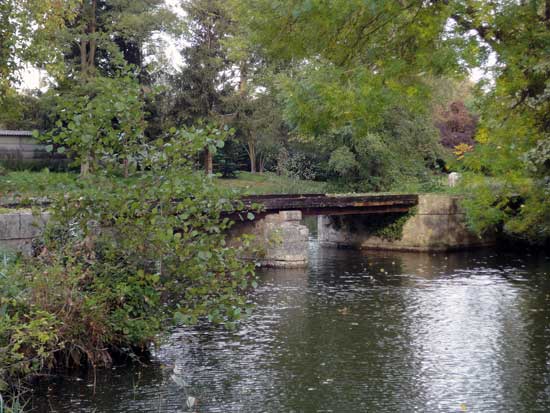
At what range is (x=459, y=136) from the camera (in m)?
44.1

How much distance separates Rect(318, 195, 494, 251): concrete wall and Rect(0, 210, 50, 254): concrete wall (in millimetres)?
17579

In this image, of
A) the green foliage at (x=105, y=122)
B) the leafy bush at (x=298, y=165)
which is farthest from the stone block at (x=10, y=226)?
the leafy bush at (x=298, y=165)

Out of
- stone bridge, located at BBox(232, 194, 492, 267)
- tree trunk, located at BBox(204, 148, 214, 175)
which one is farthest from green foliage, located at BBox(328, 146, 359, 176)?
tree trunk, located at BBox(204, 148, 214, 175)

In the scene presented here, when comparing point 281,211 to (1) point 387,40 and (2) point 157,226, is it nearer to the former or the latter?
(1) point 387,40

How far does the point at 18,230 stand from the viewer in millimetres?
10531

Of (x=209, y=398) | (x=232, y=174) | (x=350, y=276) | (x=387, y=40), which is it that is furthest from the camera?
(x=232, y=174)

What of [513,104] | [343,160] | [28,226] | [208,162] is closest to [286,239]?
[513,104]

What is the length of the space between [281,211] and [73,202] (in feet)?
38.8

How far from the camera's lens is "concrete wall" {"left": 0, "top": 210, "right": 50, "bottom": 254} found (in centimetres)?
1034

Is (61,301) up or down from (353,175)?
down

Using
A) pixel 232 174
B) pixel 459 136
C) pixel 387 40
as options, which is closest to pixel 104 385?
pixel 387 40

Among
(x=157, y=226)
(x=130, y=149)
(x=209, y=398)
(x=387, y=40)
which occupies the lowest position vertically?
(x=209, y=398)

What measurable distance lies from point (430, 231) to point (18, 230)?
705 inches

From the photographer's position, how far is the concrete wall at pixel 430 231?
26.4 metres
